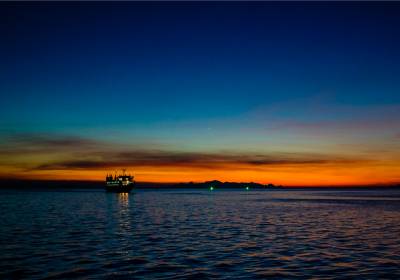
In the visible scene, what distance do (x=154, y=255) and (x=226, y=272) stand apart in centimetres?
697

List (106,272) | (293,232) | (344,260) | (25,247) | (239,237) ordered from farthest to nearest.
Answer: (293,232), (239,237), (25,247), (344,260), (106,272)

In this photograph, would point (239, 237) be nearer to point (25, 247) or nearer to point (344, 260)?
point (344, 260)

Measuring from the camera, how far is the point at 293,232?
3797 cm

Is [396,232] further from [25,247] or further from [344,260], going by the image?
[25,247]

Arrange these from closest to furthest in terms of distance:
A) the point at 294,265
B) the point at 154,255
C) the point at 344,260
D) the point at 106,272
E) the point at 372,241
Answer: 1. the point at 106,272
2. the point at 294,265
3. the point at 344,260
4. the point at 154,255
5. the point at 372,241

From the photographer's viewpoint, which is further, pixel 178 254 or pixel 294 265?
pixel 178 254

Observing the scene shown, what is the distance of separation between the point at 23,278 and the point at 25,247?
10.8 m

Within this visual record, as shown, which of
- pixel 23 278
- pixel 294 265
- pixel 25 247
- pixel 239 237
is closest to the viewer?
pixel 23 278

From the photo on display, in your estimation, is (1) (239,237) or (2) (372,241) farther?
(1) (239,237)

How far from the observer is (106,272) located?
21031 mm

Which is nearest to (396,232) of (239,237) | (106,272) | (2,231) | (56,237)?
(239,237)

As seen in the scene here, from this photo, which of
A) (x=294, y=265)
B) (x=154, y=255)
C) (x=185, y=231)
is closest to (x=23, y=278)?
(x=154, y=255)

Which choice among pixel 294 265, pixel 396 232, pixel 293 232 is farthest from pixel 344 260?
pixel 396 232

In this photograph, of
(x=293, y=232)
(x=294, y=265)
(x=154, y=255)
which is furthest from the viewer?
(x=293, y=232)
